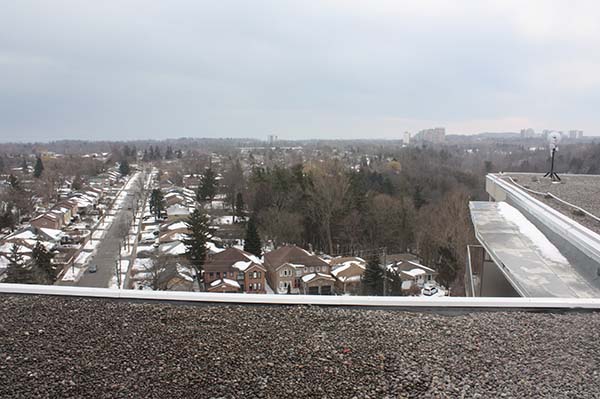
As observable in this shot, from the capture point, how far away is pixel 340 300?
2617 mm

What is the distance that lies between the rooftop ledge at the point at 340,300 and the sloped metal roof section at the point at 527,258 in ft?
1.74

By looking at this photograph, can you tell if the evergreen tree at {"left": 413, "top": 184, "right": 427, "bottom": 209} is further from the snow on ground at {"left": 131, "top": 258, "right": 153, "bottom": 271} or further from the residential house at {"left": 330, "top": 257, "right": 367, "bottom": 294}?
the snow on ground at {"left": 131, "top": 258, "right": 153, "bottom": 271}

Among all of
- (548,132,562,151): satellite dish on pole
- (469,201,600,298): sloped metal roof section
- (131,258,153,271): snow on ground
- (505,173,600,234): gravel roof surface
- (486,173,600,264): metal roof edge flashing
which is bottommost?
(131,258,153,271): snow on ground

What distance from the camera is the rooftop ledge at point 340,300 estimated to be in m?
2.56

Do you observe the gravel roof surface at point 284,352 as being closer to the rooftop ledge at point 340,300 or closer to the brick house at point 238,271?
the rooftop ledge at point 340,300

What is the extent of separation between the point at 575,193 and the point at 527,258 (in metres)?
3.86

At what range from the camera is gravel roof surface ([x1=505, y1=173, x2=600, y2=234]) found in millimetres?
4764

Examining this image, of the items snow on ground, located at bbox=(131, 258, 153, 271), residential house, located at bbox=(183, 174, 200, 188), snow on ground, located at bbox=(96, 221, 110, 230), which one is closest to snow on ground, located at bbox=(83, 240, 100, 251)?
snow on ground, located at bbox=(96, 221, 110, 230)

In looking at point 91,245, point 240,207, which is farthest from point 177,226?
point 91,245

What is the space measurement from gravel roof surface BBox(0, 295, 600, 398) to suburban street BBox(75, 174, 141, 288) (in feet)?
→ 40.8

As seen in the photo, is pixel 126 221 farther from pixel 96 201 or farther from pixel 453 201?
pixel 453 201

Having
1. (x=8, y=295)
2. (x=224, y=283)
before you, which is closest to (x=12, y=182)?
(x=224, y=283)

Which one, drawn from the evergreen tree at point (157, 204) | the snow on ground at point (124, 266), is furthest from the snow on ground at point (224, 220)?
the snow on ground at point (124, 266)

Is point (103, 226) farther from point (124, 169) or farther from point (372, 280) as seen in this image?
point (124, 169)
